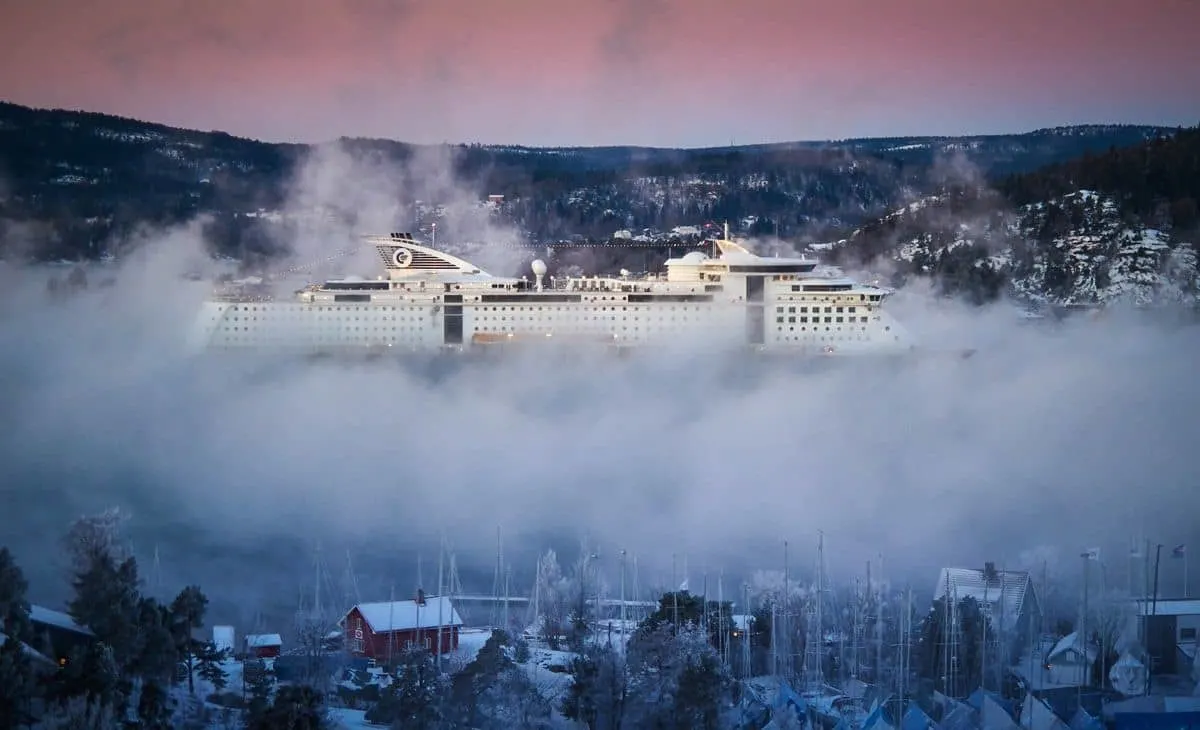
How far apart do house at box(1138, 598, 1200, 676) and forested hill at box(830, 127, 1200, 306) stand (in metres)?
10.4

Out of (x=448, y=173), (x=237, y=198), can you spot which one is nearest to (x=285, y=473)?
(x=237, y=198)

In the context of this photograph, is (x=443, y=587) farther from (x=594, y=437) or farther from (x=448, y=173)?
(x=448, y=173)

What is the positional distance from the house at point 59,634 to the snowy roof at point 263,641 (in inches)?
33.4

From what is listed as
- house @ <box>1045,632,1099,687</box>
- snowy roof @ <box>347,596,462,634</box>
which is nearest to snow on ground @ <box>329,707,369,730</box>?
snowy roof @ <box>347,596,462,634</box>

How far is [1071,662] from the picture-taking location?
689 cm

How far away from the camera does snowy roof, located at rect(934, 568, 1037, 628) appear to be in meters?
7.21

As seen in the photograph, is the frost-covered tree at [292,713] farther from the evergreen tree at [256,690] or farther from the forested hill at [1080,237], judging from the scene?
the forested hill at [1080,237]

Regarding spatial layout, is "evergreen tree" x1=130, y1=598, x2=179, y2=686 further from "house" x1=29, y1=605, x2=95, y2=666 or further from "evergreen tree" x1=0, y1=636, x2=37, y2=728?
"evergreen tree" x1=0, y1=636, x2=37, y2=728

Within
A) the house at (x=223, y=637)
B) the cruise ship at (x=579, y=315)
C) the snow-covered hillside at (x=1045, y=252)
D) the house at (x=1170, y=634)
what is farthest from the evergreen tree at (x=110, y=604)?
the snow-covered hillside at (x=1045, y=252)

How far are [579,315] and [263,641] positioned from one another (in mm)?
6760

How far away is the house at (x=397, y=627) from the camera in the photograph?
23.0 ft

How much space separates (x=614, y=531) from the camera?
887cm

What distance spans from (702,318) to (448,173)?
6.53m

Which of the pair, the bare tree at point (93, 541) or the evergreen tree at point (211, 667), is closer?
the evergreen tree at point (211, 667)
